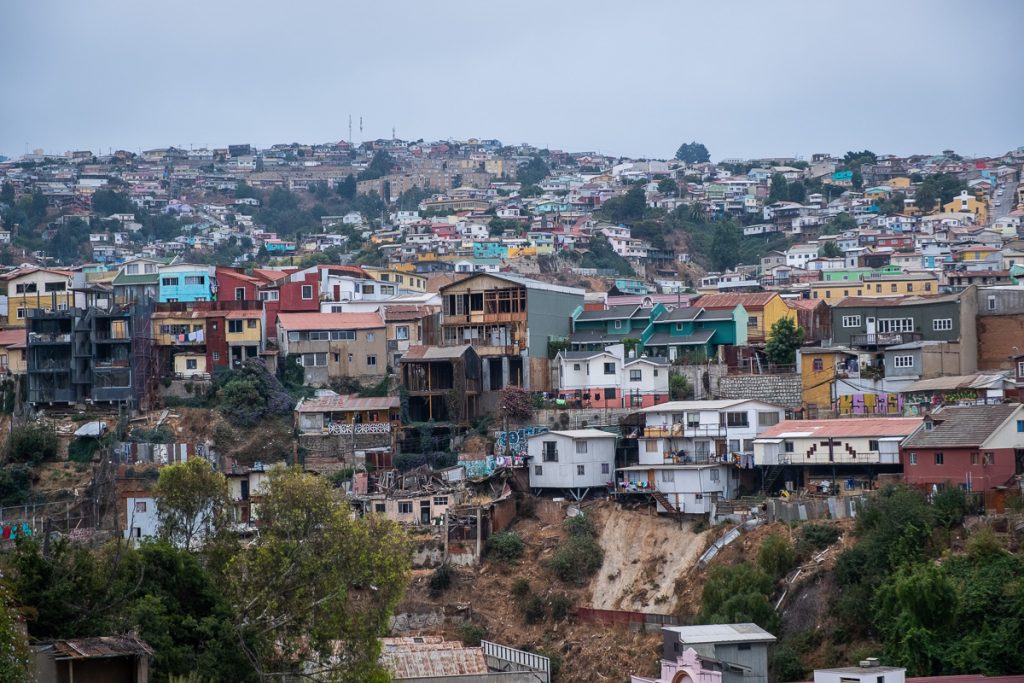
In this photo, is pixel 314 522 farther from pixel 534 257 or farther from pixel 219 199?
pixel 219 199

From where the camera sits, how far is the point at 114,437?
57562 millimetres

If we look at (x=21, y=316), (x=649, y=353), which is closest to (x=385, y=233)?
(x=21, y=316)

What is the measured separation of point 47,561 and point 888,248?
6237 centimetres

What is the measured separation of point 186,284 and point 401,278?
12.0 meters

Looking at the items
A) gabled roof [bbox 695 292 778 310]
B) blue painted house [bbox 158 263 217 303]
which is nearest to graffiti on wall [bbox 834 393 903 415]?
gabled roof [bbox 695 292 778 310]

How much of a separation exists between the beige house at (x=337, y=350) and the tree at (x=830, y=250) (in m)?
36.6

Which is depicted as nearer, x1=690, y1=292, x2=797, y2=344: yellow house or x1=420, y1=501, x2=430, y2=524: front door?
x1=420, y1=501, x2=430, y2=524: front door

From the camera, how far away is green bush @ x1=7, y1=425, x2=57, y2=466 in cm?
5662

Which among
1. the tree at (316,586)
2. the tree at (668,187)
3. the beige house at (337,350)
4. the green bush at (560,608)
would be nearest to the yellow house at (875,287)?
the beige house at (337,350)

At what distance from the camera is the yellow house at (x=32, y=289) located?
6794 cm

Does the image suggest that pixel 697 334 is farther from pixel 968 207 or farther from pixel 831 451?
pixel 968 207

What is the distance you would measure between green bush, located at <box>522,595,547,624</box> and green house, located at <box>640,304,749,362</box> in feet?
43.5

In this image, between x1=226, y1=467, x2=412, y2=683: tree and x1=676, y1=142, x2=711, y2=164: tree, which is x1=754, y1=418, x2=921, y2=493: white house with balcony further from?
x1=676, y1=142, x2=711, y2=164: tree

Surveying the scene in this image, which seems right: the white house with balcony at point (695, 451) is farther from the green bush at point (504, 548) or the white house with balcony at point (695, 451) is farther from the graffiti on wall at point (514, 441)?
the green bush at point (504, 548)
